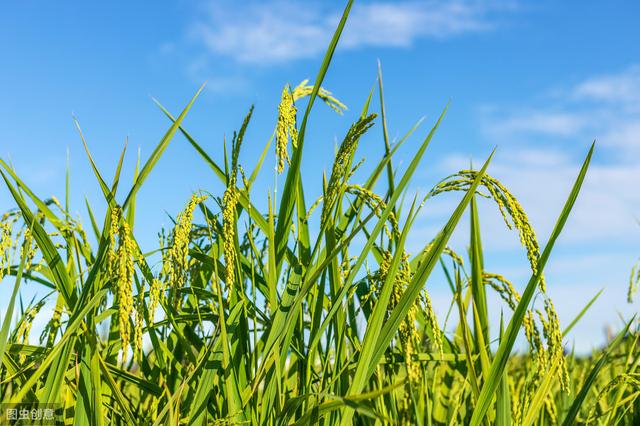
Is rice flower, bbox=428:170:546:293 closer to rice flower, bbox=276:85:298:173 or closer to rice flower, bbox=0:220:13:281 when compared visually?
rice flower, bbox=276:85:298:173

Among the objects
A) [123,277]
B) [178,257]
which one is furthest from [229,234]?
[123,277]

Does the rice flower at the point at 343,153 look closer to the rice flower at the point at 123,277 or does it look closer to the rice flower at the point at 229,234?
the rice flower at the point at 229,234

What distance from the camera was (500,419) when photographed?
1791mm

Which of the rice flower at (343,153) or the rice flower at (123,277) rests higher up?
the rice flower at (343,153)

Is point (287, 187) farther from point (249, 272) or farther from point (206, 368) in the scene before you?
point (206, 368)

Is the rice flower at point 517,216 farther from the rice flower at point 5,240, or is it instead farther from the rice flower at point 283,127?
the rice flower at point 5,240

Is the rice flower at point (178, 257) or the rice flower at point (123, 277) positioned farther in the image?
the rice flower at point (178, 257)

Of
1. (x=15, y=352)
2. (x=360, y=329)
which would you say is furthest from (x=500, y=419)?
(x=15, y=352)

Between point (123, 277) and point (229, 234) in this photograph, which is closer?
point (123, 277)

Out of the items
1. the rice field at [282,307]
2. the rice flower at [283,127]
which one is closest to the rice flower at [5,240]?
the rice field at [282,307]

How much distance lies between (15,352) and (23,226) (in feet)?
1.45

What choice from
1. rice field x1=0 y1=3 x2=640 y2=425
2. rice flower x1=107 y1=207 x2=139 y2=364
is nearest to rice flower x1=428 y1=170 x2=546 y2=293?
rice field x1=0 y1=3 x2=640 y2=425

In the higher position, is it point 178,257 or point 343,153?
point 343,153

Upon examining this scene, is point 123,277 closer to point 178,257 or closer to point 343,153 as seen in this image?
point 178,257
